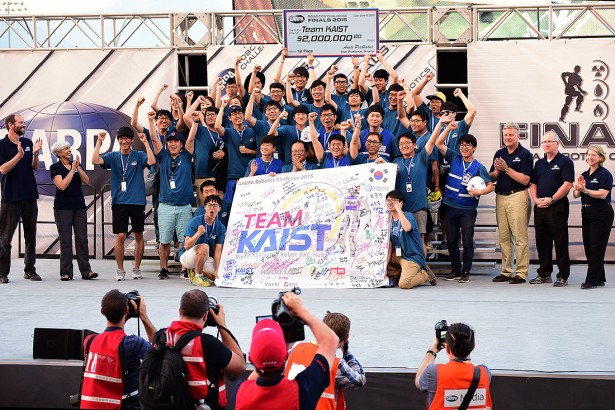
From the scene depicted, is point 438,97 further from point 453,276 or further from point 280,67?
point 453,276

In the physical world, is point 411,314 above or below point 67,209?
below

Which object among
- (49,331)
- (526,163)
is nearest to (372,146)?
(526,163)

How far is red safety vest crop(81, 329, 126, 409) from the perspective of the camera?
4.97 meters

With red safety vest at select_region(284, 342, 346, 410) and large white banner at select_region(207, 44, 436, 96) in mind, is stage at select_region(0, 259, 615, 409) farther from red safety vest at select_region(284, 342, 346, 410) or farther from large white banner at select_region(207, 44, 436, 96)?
large white banner at select_region(207, 44, 436, 96)

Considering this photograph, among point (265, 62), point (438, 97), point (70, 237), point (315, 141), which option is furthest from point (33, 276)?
point (438, 97)

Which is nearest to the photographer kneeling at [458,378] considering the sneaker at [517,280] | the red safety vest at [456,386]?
the red safety vest at [456,386]

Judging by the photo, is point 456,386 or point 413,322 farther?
point 413,322

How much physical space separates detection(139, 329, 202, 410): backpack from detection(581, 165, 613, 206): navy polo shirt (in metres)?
6.28

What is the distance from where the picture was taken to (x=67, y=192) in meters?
10.7

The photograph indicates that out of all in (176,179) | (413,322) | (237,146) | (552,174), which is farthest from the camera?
(237,146)

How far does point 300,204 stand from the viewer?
10.5 m

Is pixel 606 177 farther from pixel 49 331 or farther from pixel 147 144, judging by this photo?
pixel 49 331

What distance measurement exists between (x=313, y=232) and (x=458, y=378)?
5766mm

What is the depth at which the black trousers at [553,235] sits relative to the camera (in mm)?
10055
